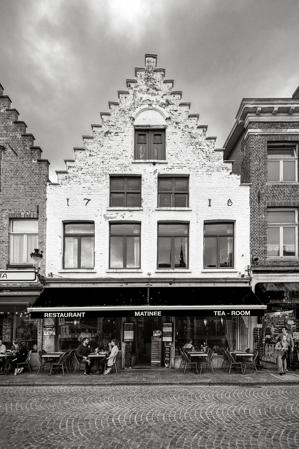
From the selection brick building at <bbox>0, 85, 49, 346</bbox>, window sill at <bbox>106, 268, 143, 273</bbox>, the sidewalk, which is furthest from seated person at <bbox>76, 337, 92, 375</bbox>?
window sill at <bbox>106, 268, 143, 273</bbox>

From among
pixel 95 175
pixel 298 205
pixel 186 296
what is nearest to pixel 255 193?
pixel 298 205

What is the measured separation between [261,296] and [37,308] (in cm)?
917

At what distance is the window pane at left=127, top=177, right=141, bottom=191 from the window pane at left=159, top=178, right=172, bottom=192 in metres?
0.98

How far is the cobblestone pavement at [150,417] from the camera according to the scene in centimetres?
787

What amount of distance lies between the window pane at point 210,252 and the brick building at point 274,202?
5.45ft

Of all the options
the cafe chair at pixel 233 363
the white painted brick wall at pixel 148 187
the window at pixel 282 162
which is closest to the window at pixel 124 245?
the white painted brick wall at pixel 148 187

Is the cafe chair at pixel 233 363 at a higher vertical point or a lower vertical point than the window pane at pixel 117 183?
lower

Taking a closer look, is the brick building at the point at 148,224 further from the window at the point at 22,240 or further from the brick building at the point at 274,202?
the window at the point at 22,240

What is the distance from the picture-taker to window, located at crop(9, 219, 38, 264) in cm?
1816

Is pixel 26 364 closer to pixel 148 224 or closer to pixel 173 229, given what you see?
pixel 148 224

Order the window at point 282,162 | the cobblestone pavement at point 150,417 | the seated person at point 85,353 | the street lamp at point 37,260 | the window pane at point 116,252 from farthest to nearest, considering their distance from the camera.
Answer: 1. the window at point 282,162
2. the window pane at point 116,252
3. the street lamp at point 37,260
4. the seated person at point 85,353
5. the cobblestone pavement at point 150,417

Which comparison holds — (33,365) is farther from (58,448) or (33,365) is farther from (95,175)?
(58,448)

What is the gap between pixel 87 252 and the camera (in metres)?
18.1

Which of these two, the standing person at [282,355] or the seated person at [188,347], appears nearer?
the standing person at [282,355]
